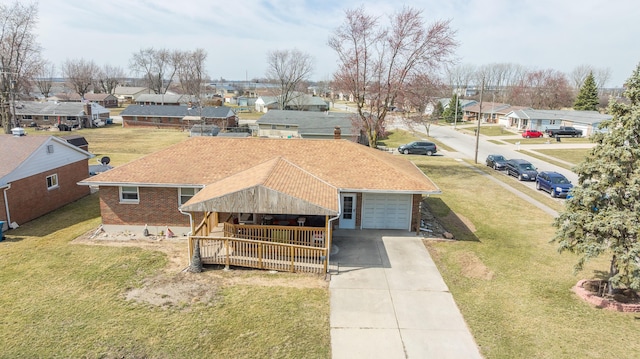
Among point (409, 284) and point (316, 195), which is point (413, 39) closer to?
point (316, 195)

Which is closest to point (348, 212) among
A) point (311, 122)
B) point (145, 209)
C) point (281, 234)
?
point (281, 234)

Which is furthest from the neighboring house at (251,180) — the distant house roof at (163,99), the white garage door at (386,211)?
the distant house roof at (163,99)

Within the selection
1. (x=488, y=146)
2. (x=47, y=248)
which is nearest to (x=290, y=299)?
(x=47, y=248)

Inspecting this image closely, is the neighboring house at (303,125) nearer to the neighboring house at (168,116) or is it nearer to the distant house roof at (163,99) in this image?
the neighboring house at (168,116)

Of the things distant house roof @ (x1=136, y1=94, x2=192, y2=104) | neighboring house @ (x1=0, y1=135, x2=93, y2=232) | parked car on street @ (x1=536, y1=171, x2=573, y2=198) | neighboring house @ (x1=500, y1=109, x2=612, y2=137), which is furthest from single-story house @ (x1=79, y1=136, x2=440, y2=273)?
Result: distant house roof @ (x1=136, y1=94, x2=192, y2=104)

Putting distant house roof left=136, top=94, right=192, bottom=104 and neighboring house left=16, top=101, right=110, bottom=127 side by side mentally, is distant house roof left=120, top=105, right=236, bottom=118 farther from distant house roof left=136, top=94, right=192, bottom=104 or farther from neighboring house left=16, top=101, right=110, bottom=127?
distant house roof left=136, top=94, right=192, bottom=104
